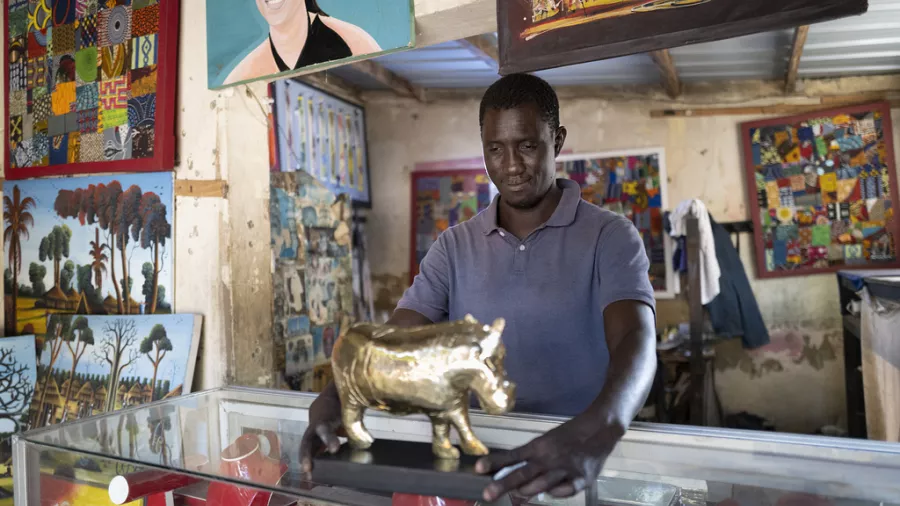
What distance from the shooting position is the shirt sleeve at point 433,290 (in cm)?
156

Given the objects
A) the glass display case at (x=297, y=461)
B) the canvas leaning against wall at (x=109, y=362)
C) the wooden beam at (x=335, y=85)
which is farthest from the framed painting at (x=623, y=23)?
the wooden beam at (x=335, y=85)

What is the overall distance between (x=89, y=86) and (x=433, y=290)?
1.96 meters

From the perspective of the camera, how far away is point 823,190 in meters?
4.35

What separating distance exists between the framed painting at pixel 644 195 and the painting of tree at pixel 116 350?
11.1 ft

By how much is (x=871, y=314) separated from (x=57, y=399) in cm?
380

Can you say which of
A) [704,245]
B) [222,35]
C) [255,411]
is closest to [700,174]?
[704,245]

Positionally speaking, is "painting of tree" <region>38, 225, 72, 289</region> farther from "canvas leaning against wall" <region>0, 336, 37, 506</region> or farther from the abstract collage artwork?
the abstract collage artwork

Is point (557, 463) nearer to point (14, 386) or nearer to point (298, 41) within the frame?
point (298, 41)

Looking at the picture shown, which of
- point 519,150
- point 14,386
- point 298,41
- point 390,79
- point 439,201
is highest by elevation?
point 390,79

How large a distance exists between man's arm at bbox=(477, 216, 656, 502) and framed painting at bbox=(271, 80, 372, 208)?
2728mm

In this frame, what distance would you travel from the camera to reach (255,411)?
1456 mm

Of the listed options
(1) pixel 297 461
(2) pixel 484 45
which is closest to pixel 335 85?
(2) pixel 484 45

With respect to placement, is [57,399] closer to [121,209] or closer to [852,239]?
[121,209]

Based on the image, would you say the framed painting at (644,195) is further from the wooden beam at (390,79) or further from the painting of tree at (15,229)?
the painting of tree at (15,229)
